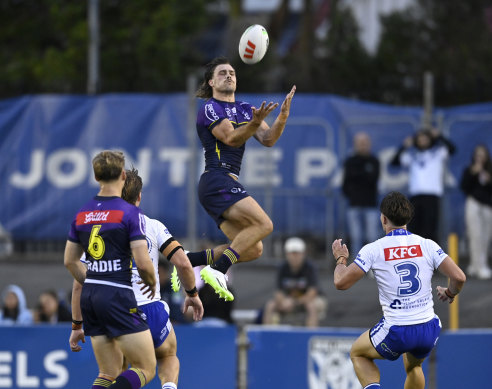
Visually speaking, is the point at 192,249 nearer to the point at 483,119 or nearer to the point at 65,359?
the point at 65,359

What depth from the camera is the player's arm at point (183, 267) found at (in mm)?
8202

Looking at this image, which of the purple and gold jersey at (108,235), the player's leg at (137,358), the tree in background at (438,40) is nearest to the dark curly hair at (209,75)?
the purple and gold jersey at (108,235)

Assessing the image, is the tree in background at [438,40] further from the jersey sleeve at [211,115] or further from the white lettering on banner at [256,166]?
the jersey sleeve at [211,115]

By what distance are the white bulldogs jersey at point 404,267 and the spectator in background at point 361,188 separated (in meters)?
6.55

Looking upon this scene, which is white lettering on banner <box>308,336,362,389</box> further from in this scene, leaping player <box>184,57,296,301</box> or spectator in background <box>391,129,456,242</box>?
leaping player <box>184,57,296,301</box>

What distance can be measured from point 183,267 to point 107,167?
43.1 inches

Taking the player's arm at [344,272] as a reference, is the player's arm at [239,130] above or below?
above

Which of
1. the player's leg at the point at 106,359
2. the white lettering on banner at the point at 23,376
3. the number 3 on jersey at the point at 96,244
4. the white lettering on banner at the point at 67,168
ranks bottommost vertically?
the white lettering on banner at the point at 23,376

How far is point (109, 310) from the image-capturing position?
7742 millimetres

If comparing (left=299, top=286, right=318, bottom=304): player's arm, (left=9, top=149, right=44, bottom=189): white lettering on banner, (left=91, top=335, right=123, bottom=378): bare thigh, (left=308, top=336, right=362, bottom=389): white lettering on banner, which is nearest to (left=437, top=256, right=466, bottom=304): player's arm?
(left=91, top=335, right=123, bottom=378): bare thigh

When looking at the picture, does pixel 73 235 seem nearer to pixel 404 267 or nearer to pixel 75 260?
pixel 75 260

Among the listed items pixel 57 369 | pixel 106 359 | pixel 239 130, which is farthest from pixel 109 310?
pixel 57 369

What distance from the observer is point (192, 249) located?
1355 cm

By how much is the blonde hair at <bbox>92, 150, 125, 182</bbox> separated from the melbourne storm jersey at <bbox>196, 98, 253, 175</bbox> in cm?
127
